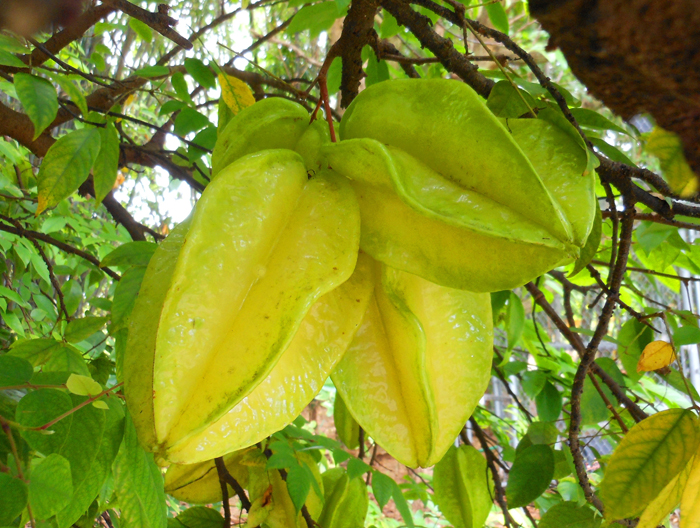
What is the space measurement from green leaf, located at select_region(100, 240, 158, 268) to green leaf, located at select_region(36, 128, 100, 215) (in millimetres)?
198

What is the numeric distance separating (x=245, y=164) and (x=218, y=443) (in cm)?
31

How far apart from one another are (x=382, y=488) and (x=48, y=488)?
0.73 m

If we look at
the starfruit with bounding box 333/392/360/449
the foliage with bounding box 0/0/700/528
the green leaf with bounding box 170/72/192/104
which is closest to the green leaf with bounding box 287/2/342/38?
the foliage with bounding box 0/0/700/528

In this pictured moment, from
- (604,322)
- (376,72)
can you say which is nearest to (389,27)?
(376,72)

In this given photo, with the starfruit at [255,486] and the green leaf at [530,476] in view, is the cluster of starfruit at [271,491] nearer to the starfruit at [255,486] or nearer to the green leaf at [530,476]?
the starfruit at [255,486]

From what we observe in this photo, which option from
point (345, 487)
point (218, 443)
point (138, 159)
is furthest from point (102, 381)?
point (138, 159)

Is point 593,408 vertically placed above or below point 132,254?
below

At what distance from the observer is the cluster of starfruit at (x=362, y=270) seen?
21.4 inches

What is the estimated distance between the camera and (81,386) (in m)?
0.73

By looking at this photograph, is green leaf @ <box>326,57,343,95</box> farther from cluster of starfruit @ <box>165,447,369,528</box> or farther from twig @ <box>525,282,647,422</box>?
cluster of starfruit @ <box>165,447,369,528</box>

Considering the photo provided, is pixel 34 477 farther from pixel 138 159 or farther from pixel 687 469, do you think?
pixel 138 159

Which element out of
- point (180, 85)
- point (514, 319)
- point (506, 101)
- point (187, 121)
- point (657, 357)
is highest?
point (180, 85)

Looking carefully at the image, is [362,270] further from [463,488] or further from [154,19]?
[463,488]

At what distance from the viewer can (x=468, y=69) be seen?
0.91 meters
